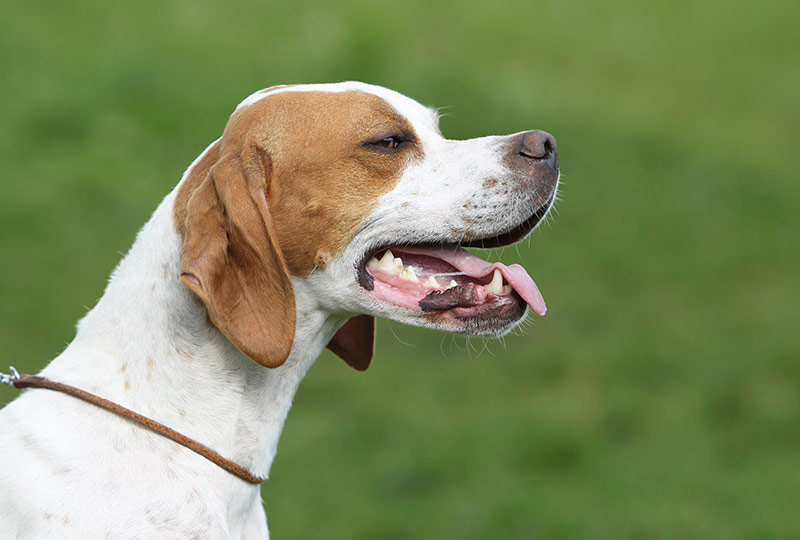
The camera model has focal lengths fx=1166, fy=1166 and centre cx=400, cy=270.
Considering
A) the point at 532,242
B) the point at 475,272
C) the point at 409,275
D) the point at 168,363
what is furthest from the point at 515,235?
the point at 532,242

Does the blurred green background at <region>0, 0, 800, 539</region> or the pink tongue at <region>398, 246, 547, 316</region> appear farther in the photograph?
the blurred green background at <region>0, 0, 800, 539</region>

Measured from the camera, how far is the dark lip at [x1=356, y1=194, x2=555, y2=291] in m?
3.83

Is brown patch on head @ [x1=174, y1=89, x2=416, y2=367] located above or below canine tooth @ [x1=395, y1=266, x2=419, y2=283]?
above

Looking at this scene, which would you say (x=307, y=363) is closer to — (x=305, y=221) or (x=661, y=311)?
(x=305, y=221)

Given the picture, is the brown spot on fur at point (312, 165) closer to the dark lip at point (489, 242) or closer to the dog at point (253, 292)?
the dog at point (253, 292)

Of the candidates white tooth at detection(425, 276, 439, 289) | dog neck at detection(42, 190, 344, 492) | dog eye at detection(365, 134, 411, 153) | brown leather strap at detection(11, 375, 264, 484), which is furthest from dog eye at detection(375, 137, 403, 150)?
brown leather strap at detection(11, 375, 264, 484)

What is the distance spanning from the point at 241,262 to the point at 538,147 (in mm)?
1105

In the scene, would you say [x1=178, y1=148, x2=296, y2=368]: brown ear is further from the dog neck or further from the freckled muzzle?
the freckled muzzle

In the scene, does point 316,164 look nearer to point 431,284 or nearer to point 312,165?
point 312,165

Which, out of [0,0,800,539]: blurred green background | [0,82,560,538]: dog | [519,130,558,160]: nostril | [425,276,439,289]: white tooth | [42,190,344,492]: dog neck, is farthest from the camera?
[0,0,800,539]: blurred green background

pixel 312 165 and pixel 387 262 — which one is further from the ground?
pixel 312 165

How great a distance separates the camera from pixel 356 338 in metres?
4.47

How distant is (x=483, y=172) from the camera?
390cm

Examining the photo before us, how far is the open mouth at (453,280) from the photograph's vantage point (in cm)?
382
